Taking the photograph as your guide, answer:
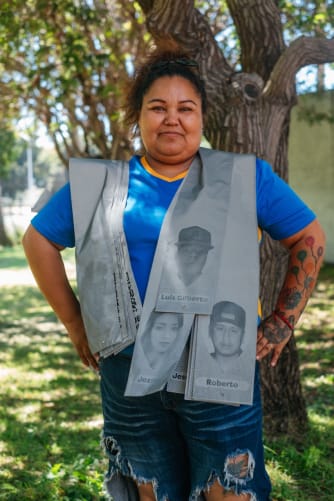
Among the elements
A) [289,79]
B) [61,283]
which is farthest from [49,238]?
[289,79]

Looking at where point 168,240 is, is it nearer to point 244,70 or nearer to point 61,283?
point 61,283

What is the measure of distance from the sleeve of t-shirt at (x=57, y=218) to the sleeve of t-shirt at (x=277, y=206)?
2.23 feet

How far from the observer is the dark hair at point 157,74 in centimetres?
239

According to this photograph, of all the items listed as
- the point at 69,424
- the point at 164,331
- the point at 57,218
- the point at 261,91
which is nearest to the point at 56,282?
the point at 57,218

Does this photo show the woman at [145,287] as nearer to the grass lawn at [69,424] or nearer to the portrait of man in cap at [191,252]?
the portrait of man in cap at [191,252]

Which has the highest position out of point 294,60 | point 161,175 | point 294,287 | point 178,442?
point 294,60

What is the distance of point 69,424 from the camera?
5039mm

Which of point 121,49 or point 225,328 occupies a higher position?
point 121,49

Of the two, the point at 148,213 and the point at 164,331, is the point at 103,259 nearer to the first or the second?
the point at 148,213

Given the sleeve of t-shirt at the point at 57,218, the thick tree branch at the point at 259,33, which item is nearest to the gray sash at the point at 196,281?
the sleeve of t-shirt at the point at 57,218

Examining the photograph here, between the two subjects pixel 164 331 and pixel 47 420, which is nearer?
pixel 164 331

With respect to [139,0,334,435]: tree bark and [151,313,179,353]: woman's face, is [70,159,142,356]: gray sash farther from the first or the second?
[139,0,334,435]: tree bark

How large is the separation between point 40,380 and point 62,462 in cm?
238

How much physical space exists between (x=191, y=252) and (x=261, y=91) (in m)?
1.88
